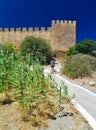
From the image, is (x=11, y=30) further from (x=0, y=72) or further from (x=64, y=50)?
(x=0, y=72)

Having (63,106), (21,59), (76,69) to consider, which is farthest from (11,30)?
(63,106)

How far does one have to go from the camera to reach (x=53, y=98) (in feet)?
37.5

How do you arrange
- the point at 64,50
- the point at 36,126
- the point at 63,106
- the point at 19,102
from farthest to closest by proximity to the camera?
the point at 64,50
the point at 63,106
the point at 19,102
the point at 36,126

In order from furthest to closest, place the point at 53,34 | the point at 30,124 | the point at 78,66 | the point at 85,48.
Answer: the point at 53,34, the point at 85,48, the point at 78,66, the point at 30,124

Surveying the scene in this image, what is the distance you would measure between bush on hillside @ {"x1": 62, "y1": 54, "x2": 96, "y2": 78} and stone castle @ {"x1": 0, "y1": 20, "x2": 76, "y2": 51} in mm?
23602

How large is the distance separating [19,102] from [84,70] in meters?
15.1

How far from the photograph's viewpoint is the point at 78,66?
84.0 feet

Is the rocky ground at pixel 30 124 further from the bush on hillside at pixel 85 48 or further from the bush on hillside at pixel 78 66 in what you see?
the bush on hillside at pixel 85 48

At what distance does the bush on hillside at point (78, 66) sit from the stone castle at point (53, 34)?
2360cm

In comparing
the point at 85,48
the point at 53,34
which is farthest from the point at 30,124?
the point at 53,34

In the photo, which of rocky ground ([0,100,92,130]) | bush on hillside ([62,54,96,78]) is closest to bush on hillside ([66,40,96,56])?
bush on hillside ([62,54,96,78])

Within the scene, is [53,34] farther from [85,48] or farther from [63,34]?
[85,48]

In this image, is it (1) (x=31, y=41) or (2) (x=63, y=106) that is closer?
(2) (x=63, y=106)

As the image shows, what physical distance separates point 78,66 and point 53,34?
2797cm
